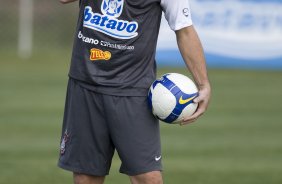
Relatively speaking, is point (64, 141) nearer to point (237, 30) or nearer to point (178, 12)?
point (178, 12)

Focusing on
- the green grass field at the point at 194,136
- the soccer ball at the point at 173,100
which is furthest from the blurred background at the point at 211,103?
the soccer ball at the point at 173,100

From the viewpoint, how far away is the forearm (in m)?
6.39

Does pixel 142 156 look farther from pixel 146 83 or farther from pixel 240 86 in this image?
pixel 240 86

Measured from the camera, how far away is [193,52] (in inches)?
252

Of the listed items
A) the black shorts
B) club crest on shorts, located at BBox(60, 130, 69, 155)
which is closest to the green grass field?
club crest on shorts, located at BBox(60, 130, 69, 155)

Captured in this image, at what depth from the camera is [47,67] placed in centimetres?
2466

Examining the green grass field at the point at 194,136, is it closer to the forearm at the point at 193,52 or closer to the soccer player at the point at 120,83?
the soccer player at the point at 120,83

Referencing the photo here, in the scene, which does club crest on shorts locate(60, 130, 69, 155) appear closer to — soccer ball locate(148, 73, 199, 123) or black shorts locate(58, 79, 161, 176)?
black shorts locate(58, 79, 161, 176)

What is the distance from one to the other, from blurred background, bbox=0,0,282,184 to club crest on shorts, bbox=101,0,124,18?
13.0ft

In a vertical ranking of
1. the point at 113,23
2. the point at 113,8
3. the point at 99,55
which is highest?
the point at 113,8

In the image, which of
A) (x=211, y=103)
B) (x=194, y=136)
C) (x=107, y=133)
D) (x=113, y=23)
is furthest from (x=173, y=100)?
(x=211, y=103)

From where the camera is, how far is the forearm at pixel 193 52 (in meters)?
6.39

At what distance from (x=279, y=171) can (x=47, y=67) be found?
572 inches

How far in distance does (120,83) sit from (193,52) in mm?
577
